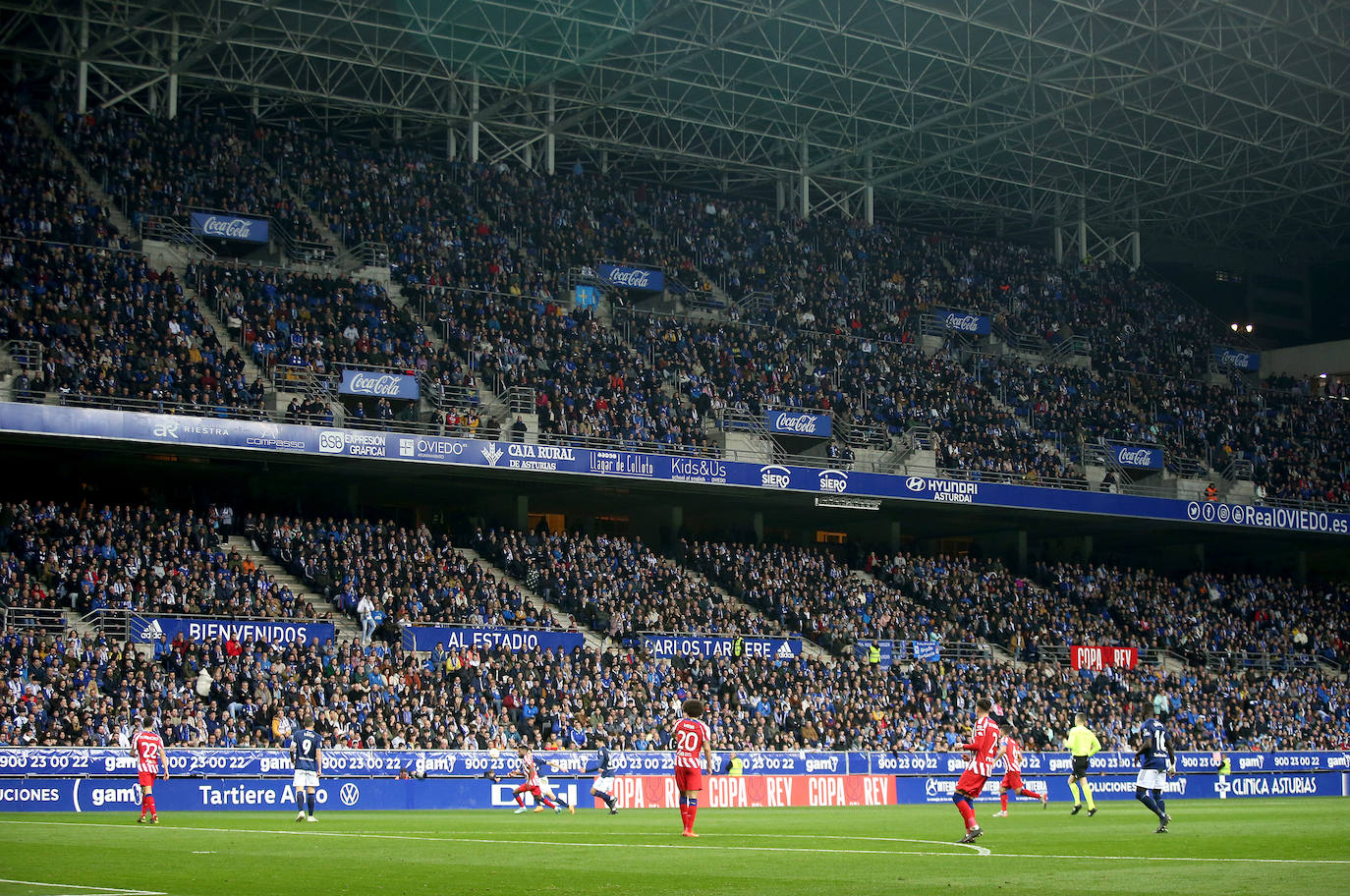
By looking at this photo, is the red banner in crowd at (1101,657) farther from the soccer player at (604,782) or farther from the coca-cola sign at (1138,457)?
the soccer player at (604,782)

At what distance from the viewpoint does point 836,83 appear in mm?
59719

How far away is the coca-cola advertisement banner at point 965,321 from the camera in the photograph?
62469 millimetres

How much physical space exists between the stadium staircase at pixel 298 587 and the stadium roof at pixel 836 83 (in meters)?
16.2

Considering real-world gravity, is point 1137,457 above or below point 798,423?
below

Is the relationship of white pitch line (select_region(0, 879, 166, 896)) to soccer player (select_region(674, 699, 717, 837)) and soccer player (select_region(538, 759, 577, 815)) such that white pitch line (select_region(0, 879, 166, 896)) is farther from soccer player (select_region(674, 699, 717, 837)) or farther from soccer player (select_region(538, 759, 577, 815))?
soccer player (select_region(538, 759, 577, 815))

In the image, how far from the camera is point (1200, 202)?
72.2 m

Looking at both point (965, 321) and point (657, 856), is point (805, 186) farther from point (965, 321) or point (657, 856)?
point (657, 856)

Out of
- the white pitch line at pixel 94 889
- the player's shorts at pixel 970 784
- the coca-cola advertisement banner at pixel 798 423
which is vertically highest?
the coca-cola advertisement banner at pixel 798 423

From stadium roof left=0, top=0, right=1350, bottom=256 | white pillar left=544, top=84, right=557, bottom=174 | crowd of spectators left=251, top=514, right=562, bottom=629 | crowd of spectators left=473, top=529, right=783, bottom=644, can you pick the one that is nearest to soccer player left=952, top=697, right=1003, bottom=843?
crowd of spectators left=251, top=514, right=562, bottom=629

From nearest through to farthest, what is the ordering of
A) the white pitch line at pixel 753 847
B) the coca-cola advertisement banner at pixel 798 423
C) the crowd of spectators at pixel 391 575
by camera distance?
the white pitch line at pixel 753 847, the crowd of spectators at pixel 391 575, the coca-cola advertisement banner at pixel 798 423

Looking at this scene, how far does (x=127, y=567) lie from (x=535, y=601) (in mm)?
11701

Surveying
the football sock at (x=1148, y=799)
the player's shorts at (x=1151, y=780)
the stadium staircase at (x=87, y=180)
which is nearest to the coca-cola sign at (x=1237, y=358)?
the stadium staircase at (x=87, y=180)

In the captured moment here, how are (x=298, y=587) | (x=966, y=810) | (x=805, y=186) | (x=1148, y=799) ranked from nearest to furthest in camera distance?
1. (x=966, y=810)
2. (x=1148, y=799)
3. (x=298, y=587)
4. (x=805, y=186)

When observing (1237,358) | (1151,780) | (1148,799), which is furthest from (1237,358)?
(1148,799)
